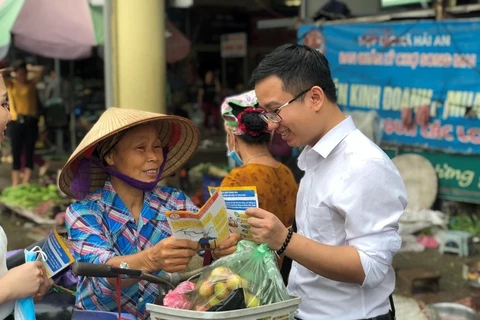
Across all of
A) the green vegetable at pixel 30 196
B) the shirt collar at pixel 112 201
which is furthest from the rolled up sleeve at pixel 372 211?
the green vegetable at pixel 30 196

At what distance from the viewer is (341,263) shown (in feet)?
6.39

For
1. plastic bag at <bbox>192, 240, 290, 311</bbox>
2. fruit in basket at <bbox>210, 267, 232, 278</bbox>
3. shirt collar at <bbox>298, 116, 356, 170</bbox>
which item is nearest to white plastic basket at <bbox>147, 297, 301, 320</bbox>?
plastic bag at <bbox>192, 240, 290, 311</bbox>

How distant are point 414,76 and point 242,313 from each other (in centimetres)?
673

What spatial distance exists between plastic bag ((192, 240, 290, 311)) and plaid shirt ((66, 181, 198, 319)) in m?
0.55

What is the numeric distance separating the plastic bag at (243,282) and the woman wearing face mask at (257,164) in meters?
1.06

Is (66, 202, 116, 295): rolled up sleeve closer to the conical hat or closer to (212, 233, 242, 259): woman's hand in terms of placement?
the conical hat

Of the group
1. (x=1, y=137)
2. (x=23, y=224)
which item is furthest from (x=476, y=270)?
(x=23, y=224)

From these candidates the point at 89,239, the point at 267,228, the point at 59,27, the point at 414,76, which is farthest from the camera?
the point at 59,27

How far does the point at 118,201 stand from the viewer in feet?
8.16

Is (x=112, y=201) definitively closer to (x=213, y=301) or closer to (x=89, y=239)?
(x=89, y=239)

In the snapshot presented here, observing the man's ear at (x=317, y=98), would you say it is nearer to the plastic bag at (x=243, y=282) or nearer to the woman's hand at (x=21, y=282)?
Answer: the plastic bag at (x=243, y=282)

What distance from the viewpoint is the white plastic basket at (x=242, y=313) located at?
169 centimetres

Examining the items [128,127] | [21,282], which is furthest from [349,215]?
[21,282]

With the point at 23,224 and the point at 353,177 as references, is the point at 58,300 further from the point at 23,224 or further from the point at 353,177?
the point at 23,224
